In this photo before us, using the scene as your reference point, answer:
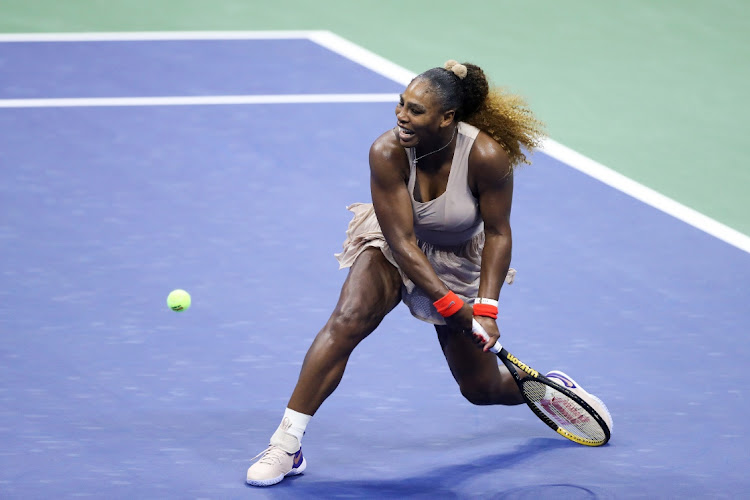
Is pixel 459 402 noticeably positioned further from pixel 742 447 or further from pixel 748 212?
pixel 748 212

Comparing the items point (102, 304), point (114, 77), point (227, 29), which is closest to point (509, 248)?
point (102, 304)

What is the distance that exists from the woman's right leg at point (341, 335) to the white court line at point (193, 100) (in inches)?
191

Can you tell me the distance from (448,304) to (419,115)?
730mm

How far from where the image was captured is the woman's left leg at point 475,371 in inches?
209

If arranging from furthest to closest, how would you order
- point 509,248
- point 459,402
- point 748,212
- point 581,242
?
1. point 748,212
2. point 581,242
3. point 459,402
4. point 509,248

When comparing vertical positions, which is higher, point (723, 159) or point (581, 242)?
point (723, 159)

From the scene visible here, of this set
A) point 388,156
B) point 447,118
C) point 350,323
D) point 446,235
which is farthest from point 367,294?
point 447,118

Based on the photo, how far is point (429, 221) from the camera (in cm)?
511

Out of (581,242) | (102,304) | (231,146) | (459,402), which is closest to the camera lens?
(459,402)

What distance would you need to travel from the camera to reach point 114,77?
10.1 metres

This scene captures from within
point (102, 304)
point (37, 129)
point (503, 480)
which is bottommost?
point (503, 480)

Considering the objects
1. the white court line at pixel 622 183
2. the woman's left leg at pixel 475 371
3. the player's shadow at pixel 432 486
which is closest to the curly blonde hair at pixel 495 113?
the woman's left leg at pixel 475 371

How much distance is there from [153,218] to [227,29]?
403 centimetres

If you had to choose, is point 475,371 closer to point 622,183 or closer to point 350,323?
point 350,323
